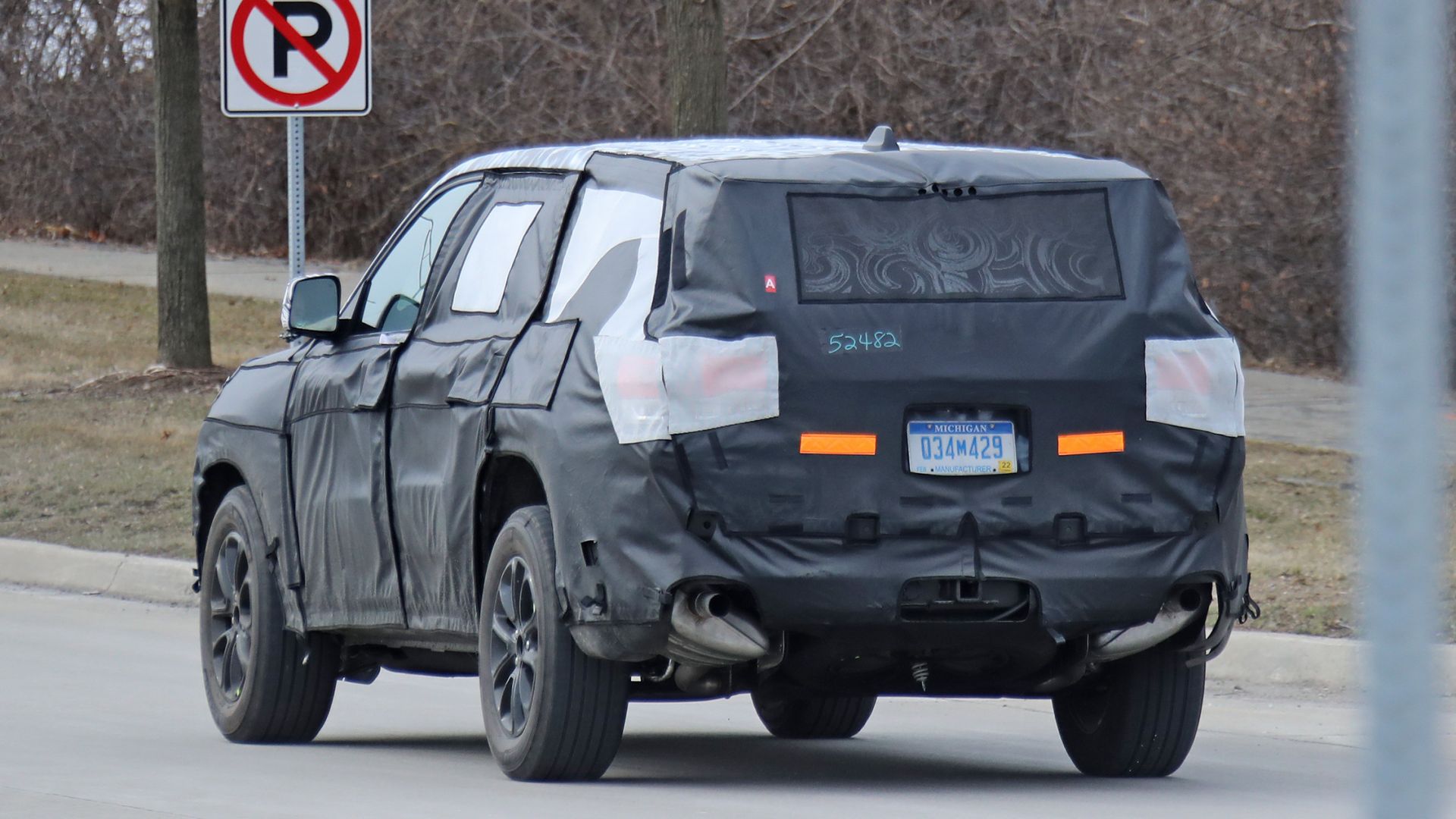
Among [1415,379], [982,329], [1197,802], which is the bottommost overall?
[1197,802]

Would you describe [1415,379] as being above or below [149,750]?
above

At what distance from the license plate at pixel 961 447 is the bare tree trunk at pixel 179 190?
11.9 metres

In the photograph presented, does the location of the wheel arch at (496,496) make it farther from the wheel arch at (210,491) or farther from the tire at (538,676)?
the wheel arch at (210,491)

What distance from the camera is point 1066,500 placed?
6.01m

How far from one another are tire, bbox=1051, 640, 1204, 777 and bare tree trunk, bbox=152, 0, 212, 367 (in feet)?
37.5

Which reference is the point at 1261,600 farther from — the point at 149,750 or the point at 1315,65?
the point at 1315,65

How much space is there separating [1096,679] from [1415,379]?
16.8 ft

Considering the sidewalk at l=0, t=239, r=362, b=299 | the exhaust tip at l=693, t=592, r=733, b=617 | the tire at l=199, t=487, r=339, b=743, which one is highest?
the exhaust tip at l=693, t=592, r=733, b=617

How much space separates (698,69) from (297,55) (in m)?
3.35

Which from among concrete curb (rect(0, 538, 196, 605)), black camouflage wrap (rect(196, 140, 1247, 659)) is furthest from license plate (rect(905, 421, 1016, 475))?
concrete curb (rect(0, 538, 196, 605))

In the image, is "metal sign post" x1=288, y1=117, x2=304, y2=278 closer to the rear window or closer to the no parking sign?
the no parking sign

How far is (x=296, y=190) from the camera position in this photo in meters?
10.7

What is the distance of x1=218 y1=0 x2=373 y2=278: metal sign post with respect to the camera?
35.0 ft

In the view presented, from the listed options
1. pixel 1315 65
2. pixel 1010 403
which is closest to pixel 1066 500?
pixel 1010 403
